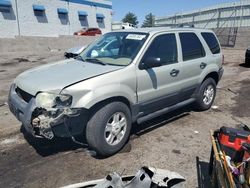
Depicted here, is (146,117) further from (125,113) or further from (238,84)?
(238,84)

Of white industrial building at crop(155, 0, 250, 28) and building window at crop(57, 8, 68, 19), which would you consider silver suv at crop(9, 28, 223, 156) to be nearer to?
white industrial building at crop(155, 0, 250, 28)

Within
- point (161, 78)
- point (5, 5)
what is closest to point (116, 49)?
point (161, 78)

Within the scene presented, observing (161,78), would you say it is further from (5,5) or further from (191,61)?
(5,5)

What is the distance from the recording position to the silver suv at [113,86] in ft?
12.1

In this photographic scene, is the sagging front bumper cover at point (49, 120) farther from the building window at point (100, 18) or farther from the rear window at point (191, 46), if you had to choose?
the building window at point (100, 18)

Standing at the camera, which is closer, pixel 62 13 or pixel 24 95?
pixel 24 95

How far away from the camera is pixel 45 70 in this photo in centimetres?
452

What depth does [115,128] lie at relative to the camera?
164 inches

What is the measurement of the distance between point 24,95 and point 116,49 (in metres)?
1.72

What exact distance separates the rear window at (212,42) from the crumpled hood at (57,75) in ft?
9.07

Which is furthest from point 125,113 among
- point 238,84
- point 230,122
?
point 238,84

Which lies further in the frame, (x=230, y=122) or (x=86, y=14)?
(x=86, y=14)

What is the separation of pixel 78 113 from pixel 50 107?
1.19 feet

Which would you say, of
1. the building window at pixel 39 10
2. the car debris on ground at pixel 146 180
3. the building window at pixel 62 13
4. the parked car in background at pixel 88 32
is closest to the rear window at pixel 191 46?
the car debris on ground at pixel 146 180
